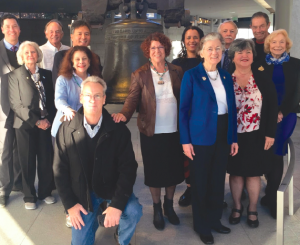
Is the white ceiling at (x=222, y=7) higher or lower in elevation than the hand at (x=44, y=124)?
higher

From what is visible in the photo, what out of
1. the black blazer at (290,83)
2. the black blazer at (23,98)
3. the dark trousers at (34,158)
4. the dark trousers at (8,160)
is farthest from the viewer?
the dark trousers at (8,160)

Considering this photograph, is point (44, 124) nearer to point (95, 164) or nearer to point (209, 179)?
point (95, 164)

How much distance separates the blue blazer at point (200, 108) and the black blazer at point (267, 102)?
0.92 feet

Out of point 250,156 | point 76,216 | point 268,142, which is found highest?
point 268,142

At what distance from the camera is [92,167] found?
7.40 feet

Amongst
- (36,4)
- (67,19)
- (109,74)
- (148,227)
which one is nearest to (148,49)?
(148,227)

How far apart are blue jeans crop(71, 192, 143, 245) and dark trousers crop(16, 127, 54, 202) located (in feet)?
3.55

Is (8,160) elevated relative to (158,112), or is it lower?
lower

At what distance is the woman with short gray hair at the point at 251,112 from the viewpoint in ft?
8.59

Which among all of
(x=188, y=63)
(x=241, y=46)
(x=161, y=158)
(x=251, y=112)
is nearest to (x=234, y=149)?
(x=251, y=112)

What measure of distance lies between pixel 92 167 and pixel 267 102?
1.42 metres

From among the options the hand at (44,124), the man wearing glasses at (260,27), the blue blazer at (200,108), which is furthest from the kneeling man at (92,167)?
the man wearing glasses at (260,27)

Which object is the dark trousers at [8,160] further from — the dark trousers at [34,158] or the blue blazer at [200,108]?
the blue blazer at [200,108]

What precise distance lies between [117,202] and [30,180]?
4.45ft
